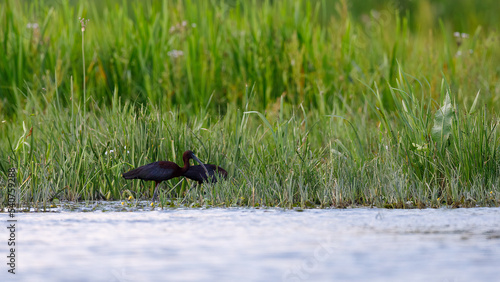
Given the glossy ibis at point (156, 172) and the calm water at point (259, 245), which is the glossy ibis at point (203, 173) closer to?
the glossy ibis at point (156, 172)

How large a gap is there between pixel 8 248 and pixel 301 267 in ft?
4.63

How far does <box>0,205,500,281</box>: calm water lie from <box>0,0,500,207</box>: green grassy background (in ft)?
1.76

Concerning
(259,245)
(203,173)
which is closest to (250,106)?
(203,173)

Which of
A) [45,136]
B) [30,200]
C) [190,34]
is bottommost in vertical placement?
[30,200]

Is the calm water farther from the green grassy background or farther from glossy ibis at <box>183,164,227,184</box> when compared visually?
glossy ibis at <box>183,164,227,184</box>

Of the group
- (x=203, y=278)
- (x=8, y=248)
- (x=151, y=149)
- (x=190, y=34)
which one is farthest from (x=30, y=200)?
(x=190, y=34)

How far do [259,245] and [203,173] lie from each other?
6.12ft

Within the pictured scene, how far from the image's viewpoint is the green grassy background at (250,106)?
16.7 ft

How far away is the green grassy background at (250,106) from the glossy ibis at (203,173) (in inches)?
6.0

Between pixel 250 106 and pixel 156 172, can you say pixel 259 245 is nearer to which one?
pixel 156 172

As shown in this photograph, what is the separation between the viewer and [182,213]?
4.53 m

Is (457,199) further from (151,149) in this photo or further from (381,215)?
(151,149)

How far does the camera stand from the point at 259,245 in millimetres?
3443

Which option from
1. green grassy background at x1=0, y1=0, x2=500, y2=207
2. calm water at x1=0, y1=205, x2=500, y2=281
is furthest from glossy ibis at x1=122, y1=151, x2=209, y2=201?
calm water at x1=0, y1=205, x2=500, y2=281
